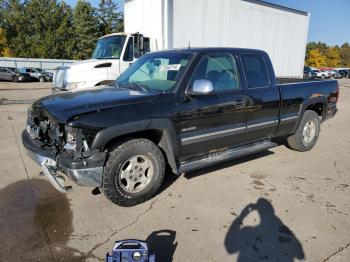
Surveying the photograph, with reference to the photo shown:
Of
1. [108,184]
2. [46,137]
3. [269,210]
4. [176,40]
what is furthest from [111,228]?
[176,40]

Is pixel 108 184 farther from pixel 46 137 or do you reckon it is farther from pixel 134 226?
pixel 46 137

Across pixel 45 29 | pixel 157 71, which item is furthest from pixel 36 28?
pixel 157 71

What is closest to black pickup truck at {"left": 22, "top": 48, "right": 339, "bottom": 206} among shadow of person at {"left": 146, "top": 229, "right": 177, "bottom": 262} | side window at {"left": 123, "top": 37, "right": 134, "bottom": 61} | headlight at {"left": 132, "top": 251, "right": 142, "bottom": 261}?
shadow of person at {"left": 146, "top": 229, "right": 177, "bottom": 262}

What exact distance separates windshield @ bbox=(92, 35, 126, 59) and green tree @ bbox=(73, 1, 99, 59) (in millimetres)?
55046

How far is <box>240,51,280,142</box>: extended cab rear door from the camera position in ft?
16.1

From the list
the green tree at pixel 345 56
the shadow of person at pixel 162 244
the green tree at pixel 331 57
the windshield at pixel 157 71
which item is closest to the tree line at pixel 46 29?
the windshield at pixel 157 71

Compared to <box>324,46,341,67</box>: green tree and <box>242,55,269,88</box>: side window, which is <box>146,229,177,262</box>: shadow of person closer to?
<box>242,55,269,88</box>: side window

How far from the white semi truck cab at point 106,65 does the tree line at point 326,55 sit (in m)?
89.4

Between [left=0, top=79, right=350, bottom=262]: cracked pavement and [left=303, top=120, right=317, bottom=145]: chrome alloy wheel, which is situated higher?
[left=303, top=120, right=317, bottom=145]: chrome alloy wheel

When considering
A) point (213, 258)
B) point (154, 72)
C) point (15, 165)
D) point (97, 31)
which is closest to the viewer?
point (213, 258)

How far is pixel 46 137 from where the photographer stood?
4.05 m

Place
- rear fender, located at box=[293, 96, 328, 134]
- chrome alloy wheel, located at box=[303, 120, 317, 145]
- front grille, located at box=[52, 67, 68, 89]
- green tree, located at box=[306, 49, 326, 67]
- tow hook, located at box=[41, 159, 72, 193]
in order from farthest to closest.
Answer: green tree, located at box=[306, 49, 326, 67], front grille, located at box=[52, 67, 68, 89], chrome alloy wheel, located at box=[303, 120, 317, 145], rear fender, located at box=[293, 96, 328, 134], tow hook, located at box=[41, 159, 72, 193]

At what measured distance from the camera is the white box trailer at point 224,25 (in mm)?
9375

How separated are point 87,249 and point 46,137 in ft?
5.25
